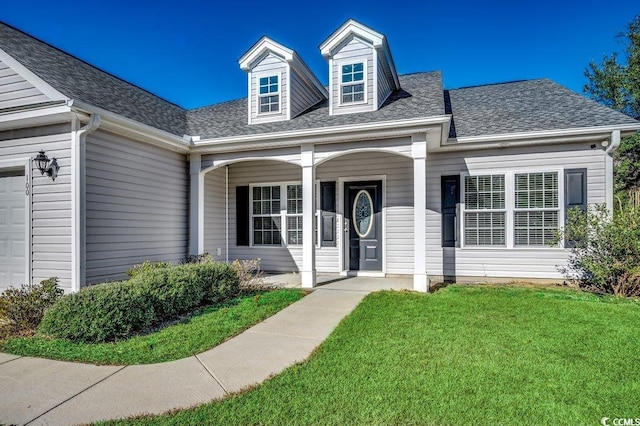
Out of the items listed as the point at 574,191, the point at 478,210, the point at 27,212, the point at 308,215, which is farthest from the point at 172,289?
the point at 574,191

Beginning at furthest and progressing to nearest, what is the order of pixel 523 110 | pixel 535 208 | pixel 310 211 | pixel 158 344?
pixel 523 110 → pixel 535 208 → pixel 310 211 → pixel 158 344

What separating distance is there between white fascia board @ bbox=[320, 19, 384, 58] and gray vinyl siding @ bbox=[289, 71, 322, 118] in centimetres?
102

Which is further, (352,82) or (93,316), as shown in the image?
(352,82)

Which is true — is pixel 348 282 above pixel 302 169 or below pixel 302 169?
below

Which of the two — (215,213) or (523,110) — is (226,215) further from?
(523,110)

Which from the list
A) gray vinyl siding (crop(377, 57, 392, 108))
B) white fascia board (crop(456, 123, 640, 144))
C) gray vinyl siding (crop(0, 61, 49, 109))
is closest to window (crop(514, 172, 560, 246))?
white fascia board (crop(456, 123, 640, 144))

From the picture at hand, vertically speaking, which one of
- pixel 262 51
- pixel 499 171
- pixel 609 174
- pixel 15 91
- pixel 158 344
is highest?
pixel 262 51

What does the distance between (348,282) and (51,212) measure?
5581mm

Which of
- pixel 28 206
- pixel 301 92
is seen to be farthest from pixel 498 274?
pixel 28 206

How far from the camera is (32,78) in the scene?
5633 millimetres

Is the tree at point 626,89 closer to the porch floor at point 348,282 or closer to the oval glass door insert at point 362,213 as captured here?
the oval glass door insert at point 362,213

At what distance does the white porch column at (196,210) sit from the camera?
766 centimetres

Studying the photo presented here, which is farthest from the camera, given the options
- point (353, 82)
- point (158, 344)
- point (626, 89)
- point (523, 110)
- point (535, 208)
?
point (626, 89)

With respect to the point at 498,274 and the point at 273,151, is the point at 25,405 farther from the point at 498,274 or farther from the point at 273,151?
the point at 498,274
